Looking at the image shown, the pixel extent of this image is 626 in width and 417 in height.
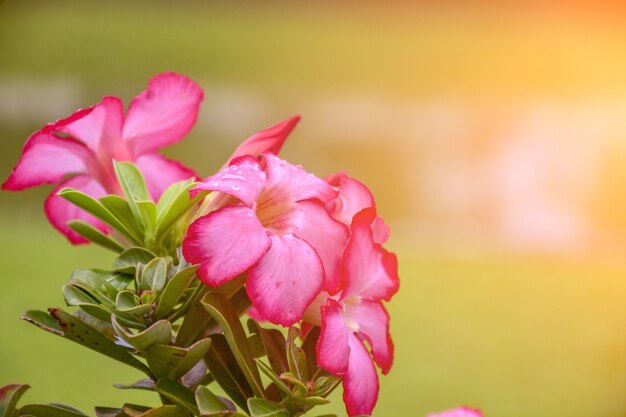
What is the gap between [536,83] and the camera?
4500 mm

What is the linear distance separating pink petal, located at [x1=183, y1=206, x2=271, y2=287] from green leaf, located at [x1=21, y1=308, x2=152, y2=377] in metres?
0.07

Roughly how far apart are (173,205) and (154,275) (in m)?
0.05

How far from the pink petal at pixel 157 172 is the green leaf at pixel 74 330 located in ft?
0.39

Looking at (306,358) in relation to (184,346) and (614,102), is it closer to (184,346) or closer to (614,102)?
(184,346)

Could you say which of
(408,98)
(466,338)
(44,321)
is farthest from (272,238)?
(408,98)

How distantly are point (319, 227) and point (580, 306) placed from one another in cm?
357

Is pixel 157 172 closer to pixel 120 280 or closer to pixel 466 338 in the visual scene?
pixel 120 280

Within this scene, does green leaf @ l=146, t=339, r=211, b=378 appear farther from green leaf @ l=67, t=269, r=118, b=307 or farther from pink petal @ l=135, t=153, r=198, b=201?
pink petal @ l=135, t=153, r=198, b=201

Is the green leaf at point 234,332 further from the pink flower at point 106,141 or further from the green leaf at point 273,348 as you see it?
the pink flower at point 106,141

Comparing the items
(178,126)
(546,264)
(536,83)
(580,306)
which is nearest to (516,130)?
(536,83)

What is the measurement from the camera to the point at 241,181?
0.38m

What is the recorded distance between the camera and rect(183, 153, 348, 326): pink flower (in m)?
0.35

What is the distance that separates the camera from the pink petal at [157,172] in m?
0.50

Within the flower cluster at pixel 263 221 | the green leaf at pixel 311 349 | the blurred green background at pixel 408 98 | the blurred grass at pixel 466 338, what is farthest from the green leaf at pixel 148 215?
the blurred green background at pixel 408 98
